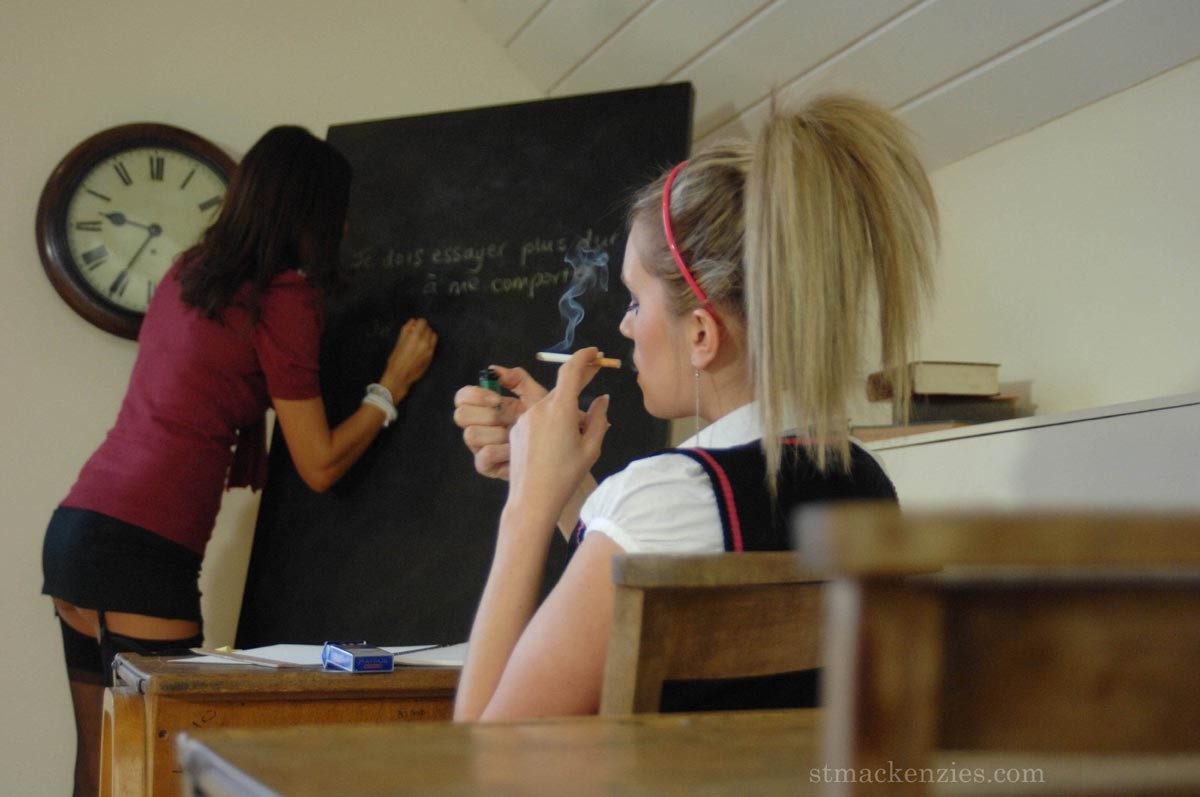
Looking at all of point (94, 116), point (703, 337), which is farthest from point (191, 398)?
point (703, 337)

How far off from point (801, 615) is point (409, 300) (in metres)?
1.74

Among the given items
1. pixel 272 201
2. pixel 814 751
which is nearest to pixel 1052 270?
pixel 272 201

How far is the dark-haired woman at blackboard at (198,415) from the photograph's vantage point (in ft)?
6.64

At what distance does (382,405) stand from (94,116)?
1.21m

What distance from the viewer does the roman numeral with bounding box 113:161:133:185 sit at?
281 centimetres

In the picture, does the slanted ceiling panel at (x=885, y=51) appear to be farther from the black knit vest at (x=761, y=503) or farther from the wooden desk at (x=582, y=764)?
the wooden desk at (x=582, y=764)

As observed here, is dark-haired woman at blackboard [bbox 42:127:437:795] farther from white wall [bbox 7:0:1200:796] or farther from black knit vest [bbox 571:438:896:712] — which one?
black knit vest [bbox 571:438:896:712]

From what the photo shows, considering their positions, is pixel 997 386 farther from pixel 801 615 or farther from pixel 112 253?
pixel 112 253

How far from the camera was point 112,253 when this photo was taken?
279 cm

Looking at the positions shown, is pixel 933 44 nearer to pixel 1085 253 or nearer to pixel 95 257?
pixel 1085 253

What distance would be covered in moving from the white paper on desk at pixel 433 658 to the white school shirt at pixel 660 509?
0.52 m

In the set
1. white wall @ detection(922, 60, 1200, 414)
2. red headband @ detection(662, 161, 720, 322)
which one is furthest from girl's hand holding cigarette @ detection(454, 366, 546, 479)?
white wall @ detection(922, 60, 1200, 414)

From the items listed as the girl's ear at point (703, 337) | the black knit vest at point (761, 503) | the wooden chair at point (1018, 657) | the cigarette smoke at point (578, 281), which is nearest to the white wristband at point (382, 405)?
the cigarette smoke at point (578, 281)

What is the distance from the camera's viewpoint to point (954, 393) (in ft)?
7.18
